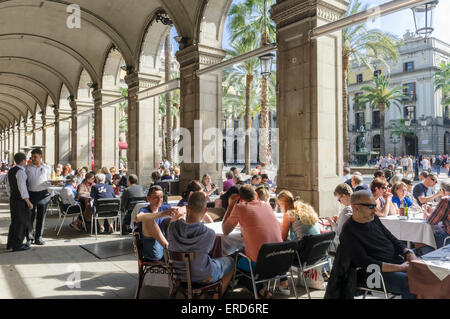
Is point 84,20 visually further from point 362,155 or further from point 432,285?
point 362,155

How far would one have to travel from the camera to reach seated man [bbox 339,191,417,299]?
2896mm

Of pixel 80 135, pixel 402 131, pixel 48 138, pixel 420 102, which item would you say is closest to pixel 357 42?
pixel 80 135

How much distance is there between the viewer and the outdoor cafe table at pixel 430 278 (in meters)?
2.60

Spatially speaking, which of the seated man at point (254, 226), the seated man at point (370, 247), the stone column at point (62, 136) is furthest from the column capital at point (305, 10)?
the stone column at point (62, 136)

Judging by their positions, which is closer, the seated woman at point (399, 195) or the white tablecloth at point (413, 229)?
the white tablecloth at point (413, 229)

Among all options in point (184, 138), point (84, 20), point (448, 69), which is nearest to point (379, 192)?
point (184, 138)

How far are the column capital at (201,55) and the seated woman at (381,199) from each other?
6221 millimetres

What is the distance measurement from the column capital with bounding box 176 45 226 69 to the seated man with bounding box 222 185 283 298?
22.3 ft

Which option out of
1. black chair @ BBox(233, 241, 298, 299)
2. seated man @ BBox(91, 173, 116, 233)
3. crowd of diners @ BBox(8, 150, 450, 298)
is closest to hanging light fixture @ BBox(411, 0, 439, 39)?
crowd of diners @ BBox(8, 150, 450, 298)

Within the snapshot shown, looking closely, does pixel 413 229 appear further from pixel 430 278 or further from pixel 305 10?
pixel 305 10

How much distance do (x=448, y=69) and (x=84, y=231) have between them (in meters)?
40.3

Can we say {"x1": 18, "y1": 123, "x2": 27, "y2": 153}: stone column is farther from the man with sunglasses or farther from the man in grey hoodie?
the man in grey hoodie

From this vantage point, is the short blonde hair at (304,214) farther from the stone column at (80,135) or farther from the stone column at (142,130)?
the stone column at (80,135)

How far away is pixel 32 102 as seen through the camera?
89.8ft
